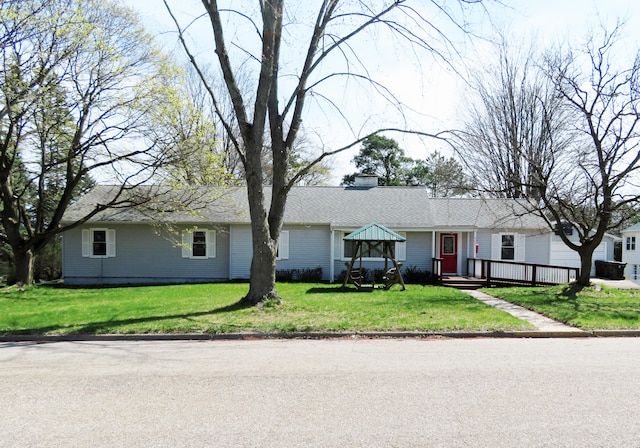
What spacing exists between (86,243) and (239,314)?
1408 cm

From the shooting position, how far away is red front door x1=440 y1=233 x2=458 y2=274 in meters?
22.8

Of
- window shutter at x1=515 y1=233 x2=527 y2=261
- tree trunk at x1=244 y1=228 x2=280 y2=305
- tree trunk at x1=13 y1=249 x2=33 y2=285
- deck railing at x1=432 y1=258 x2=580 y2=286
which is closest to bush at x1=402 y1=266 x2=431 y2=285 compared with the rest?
deck railing at x1=432 y1=258 x2=580 y2=286

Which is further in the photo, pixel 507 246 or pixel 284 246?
pixel 507 246

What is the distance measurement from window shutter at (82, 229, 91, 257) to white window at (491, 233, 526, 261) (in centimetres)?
1903

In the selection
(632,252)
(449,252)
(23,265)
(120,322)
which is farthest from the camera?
(632,252)

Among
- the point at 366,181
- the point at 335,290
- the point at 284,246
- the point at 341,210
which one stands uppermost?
the point at 366,181

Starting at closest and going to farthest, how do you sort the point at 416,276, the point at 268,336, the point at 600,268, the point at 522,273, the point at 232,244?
the point at 268,336
the point at 522,273
the point at 416,276
the point at 232,244
the point at 600,268

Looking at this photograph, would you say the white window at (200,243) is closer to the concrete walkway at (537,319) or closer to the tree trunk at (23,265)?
the tree trunk at (23,265)

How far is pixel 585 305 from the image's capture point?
42.9 feet

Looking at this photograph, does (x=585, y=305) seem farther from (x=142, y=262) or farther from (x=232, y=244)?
(x=142, y=262)

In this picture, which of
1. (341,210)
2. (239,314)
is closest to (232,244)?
(341,210)

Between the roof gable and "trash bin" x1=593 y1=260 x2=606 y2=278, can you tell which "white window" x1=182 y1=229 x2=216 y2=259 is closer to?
the roof gable

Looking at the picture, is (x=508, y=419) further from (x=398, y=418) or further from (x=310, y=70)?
(x=310, y=70)

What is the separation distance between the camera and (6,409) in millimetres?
5047
